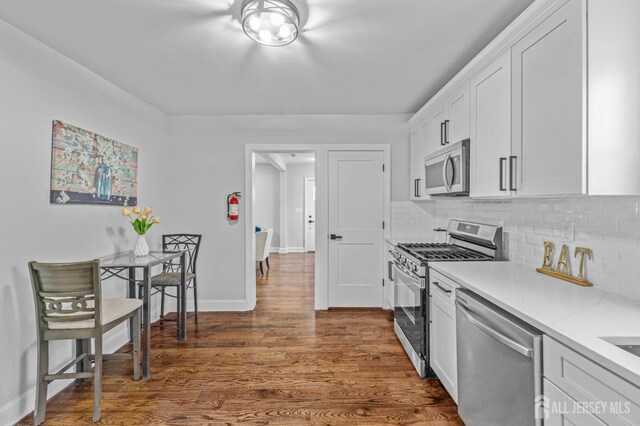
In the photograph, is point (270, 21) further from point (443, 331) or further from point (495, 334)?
point (443, 331)

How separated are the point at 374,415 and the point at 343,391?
1.00 feet

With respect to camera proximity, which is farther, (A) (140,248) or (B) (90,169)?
(A) (140,248)

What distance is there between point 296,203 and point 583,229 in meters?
7.29

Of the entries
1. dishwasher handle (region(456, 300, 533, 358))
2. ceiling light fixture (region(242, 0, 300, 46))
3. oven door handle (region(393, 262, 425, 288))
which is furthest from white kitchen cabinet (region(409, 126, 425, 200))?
ceiling light fixture (region(242, 0, 300, 46))

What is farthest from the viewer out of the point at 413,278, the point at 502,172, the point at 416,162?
the point at 416,162

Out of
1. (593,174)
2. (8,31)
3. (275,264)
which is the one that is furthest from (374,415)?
(275,264)

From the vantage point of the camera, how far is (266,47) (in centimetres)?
219

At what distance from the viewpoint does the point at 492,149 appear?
197cm

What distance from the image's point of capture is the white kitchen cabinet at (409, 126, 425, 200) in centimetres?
336

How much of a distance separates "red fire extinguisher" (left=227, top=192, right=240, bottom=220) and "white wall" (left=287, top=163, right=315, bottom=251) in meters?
4.78

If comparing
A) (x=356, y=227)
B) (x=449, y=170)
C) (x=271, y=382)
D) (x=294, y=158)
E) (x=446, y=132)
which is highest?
(x=294, y=158)

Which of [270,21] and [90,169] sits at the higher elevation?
[270,21]

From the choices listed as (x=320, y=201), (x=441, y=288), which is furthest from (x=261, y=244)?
(x=441, y=288)

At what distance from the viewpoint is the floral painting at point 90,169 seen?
225cm
